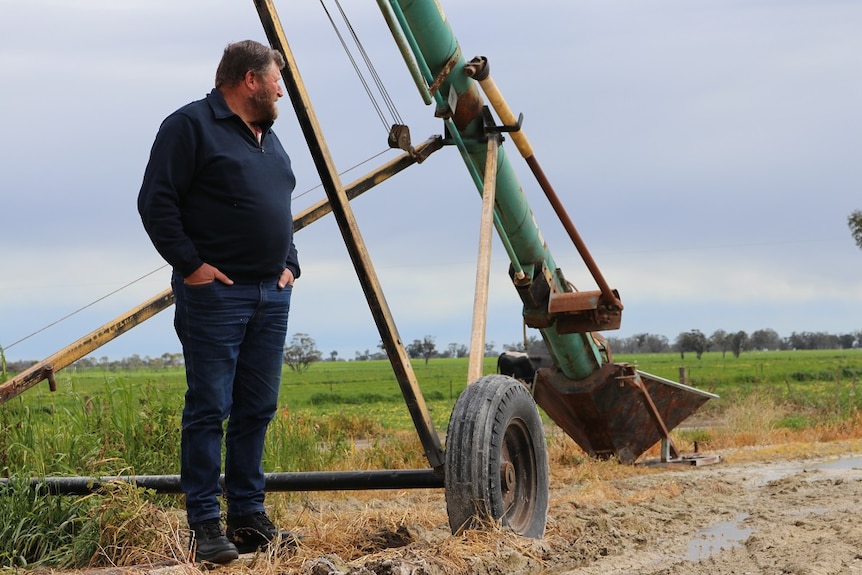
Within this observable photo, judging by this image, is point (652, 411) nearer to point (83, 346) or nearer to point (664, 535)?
point (664, 535)

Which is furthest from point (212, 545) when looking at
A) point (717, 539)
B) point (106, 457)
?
point (717, 539)

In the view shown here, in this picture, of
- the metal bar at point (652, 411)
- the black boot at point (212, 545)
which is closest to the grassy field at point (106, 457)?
the black boot at point (212, 545)

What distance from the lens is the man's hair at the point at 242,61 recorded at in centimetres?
524

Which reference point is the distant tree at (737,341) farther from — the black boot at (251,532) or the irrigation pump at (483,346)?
the black boot at (251,532)

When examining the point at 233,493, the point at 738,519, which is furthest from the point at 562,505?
the point at 233,493

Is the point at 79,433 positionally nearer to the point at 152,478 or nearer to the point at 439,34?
the point at 152,478

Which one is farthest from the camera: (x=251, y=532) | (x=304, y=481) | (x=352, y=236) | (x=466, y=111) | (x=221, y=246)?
(x=466, y=111)

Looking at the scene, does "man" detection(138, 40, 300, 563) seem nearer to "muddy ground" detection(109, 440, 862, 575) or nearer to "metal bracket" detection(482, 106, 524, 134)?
"muddy ground" detection(109, 440, 862, 575)

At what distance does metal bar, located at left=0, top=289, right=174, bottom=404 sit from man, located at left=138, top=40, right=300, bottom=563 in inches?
47.7

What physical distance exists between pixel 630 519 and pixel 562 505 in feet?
2.13

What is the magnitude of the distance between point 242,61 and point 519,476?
2.78 metres

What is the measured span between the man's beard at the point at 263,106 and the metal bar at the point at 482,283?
176 centimetres

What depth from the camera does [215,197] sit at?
508 centimetres

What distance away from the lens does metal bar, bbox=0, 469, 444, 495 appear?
228 inches
